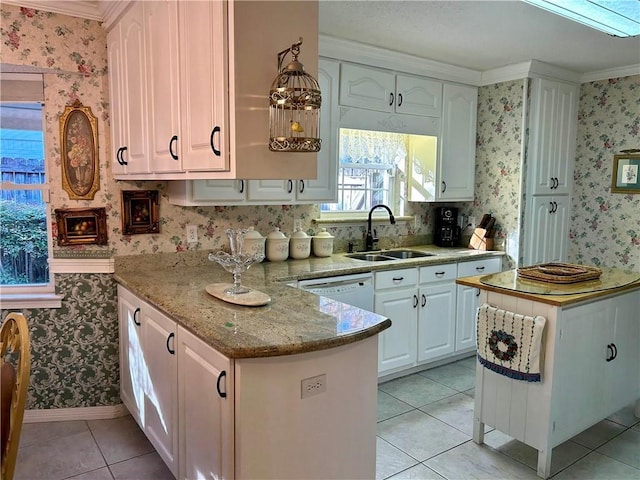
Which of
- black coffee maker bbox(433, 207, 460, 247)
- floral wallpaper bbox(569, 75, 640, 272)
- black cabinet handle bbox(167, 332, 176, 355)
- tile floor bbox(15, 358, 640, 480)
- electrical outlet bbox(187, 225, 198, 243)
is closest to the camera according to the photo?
black cabinet handle bbox(167, 332, 176, 355)

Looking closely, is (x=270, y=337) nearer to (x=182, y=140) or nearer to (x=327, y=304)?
(x=327, y=304)

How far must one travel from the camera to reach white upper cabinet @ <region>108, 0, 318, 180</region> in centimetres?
179

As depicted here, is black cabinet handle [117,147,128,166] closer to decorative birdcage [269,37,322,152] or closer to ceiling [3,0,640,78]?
ceiling [3,0,640,78]

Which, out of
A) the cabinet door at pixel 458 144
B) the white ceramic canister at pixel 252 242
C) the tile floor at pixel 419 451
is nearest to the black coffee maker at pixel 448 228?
the cabinet door at pixel 458 144

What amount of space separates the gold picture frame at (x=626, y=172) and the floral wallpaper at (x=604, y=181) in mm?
44

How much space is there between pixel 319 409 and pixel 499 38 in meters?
2.75

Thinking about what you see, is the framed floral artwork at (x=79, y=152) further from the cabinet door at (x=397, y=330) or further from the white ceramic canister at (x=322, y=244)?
the cabinet door at (x=397, y=330)

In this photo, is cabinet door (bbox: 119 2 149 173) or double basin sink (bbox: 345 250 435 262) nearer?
cabinet door (bbox: 119 2 149 173)

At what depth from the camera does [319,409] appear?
1721 millimetres

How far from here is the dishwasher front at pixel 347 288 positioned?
2996mm

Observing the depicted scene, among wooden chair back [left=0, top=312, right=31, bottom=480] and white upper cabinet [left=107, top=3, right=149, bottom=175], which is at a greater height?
white upper cabinet [left=107, top=3, right=149, bottom=175]

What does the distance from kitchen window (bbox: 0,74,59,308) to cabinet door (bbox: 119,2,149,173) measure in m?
0.61

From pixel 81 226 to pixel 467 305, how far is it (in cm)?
282

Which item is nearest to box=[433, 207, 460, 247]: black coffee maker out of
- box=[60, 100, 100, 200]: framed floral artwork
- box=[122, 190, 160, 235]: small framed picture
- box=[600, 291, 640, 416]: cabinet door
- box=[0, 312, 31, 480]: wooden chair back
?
box=[600, 291, 640, 416]: cabinet door
